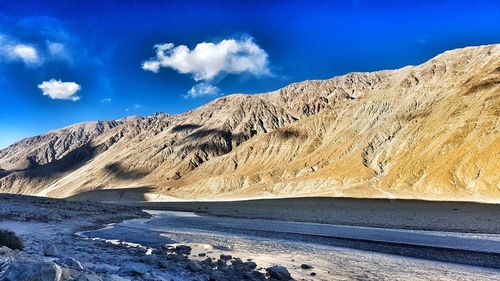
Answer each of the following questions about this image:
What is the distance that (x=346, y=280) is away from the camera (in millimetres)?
17734

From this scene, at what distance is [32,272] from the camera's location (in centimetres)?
830

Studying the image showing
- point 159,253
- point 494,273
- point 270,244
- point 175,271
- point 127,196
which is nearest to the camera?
point 175,271

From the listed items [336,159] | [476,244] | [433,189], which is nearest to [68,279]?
[476,244]

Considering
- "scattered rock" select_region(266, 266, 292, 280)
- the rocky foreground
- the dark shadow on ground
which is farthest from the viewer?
the dark shadow on ground

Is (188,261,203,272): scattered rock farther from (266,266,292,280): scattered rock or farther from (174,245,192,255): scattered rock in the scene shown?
(174,245,192,255): scattered rock

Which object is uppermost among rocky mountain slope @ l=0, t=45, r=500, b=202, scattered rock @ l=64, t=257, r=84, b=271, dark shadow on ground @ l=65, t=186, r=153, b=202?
rocky mountain slope @ l=0, t=45, r=500, b=202

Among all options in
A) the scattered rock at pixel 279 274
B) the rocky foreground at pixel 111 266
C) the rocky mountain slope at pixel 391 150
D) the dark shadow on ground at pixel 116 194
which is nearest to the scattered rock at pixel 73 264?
the rocky foreground at pixel 111 266

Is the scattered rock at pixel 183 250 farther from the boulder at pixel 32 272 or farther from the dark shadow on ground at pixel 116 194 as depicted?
the dark shadow on ground at pixel 116 194

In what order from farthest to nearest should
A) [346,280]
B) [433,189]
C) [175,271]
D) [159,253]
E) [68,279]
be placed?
[433,189], [159,253], [346,280], [175,271], [68,279]

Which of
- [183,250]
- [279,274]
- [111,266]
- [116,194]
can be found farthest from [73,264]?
[116,194]

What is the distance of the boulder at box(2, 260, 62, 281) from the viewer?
27.0ft

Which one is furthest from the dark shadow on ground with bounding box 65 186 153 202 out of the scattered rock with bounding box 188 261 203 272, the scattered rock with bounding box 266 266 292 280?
the scattered rock with bounding box 266 266 292 280

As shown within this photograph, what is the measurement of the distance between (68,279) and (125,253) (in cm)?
1257

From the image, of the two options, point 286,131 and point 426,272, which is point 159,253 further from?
point 286,131
